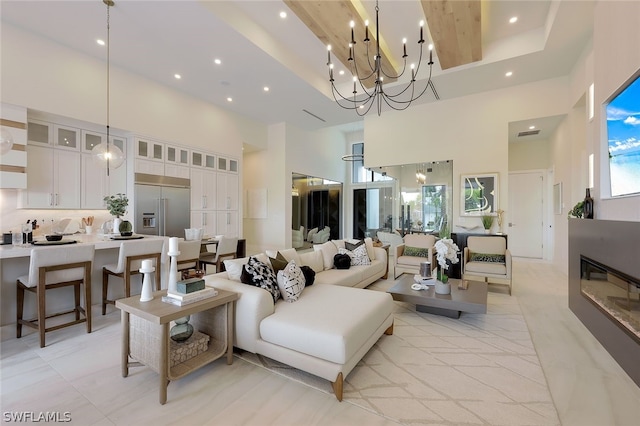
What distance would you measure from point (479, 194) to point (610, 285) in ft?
12.2

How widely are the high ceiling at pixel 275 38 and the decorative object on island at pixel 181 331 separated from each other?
390 centimetres

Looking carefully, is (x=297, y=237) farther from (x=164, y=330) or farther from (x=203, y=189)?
(x=164, y=330)

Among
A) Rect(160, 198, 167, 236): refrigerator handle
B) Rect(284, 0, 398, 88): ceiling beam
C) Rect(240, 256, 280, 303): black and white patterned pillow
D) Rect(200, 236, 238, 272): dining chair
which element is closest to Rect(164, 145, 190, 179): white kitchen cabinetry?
Rect(160, 198, 167, 236): refrigerator handle

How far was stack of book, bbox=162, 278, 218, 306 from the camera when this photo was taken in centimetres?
204

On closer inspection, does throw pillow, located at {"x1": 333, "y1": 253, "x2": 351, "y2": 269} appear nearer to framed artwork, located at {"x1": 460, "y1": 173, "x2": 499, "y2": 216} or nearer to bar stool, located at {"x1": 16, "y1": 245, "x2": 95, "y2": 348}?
bar stool, located at {"x1": 16, "y1": 245, "x2": 95, "y2": 348}

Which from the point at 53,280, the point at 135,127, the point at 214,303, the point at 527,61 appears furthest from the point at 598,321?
the point at 135,127

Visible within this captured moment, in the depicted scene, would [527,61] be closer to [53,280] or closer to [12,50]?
[53,280]

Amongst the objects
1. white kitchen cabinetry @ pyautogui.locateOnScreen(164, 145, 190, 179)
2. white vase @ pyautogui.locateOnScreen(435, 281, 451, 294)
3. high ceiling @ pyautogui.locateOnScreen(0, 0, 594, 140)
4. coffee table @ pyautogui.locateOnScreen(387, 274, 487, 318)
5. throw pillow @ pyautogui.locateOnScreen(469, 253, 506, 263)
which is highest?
high ceiling @ pyautogui.locateOnScreen(0, 0, 594, 140)

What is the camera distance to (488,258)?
4727 millimetres

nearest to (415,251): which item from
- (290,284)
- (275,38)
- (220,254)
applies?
(290,284)

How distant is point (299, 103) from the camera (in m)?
6.80

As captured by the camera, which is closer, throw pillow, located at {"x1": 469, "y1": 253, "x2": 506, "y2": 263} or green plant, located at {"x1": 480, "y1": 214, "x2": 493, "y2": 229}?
throw pillow, located at {"x1": 469, "y1": 253, "x2": 506, "y2": 263}

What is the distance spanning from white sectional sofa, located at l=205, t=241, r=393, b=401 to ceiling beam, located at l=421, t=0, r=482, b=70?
4045 millimetres

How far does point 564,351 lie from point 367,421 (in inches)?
87.3
